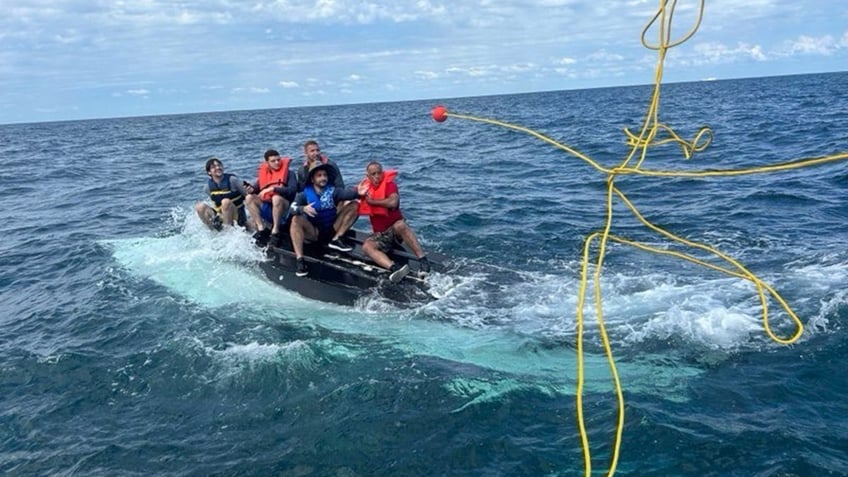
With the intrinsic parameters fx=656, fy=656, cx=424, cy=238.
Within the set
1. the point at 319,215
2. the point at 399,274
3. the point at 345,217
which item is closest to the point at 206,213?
the point at 319,215

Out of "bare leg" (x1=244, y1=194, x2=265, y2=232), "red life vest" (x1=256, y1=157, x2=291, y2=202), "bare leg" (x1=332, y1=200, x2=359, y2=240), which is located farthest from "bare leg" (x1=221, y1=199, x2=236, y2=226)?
"bare leg" (x1=332, y1=200, x2=359, y2=240)

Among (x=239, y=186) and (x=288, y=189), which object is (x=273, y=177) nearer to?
(x=288, y=189)

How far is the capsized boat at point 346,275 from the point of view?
9.20 meters

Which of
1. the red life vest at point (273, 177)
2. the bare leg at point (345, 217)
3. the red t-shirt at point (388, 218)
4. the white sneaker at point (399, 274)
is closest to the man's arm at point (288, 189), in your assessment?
the red life vest at point (273, 177)

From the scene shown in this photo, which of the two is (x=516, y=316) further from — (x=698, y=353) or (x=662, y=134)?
(x=662, y=134)

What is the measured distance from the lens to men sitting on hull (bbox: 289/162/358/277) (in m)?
10.1

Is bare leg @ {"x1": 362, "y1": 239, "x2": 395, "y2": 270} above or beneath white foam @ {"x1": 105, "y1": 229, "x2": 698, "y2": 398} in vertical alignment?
above

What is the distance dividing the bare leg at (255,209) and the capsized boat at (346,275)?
64cm

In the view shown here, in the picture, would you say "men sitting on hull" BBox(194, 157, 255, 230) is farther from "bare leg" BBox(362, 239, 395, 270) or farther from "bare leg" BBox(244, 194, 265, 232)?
"bare leg" BBox(362, 239, 395, 270)

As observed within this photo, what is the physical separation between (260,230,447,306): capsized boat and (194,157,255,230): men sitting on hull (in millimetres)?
1712

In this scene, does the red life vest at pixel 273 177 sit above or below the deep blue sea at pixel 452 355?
above

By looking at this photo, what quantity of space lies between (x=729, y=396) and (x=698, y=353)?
3.03 feet

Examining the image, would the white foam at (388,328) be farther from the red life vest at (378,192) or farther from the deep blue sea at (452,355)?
the red life vest at (378,192)

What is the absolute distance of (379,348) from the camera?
26.0 ft
